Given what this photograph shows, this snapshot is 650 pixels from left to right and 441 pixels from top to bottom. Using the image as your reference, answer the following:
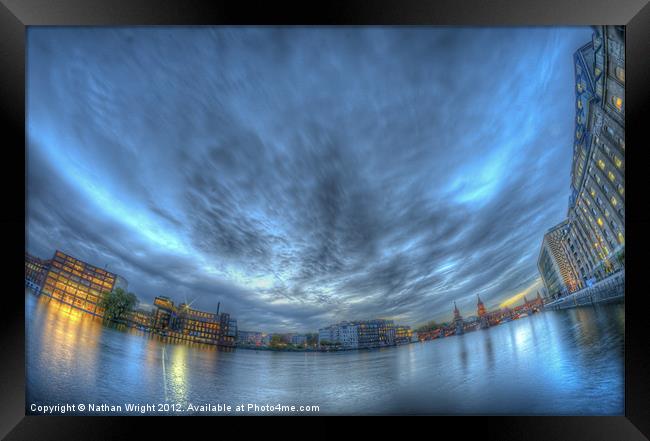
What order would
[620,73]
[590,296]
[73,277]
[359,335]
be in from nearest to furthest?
[620,73] < [73,277] < [359,335] < [590,296]

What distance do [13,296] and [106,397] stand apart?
2.53m

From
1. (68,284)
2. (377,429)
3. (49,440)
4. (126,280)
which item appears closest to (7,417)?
(49,440)

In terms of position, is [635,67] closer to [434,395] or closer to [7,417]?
[434,395]

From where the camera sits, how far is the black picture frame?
3.80m

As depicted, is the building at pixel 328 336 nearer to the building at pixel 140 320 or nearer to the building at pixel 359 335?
the building at pixel 359 335

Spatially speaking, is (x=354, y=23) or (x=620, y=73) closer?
(x=354, y=23)

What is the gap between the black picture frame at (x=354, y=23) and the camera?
3.80m

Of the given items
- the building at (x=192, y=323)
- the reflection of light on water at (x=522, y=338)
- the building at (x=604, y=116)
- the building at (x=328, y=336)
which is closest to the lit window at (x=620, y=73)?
the building at (x=604, y=116)

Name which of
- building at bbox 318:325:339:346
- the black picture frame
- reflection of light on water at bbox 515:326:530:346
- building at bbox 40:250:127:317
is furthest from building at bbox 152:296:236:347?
reflection of light on water at bbox 515:326:530:346

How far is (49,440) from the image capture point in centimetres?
407

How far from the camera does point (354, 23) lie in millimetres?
3863

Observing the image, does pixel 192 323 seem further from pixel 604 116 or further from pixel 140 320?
pixel 604 116

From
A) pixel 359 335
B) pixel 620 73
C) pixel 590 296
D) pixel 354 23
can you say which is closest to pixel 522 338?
pixel 590 296

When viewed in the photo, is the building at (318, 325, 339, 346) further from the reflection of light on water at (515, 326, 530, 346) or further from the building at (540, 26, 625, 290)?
the building at (540, 26, 625, 290)
